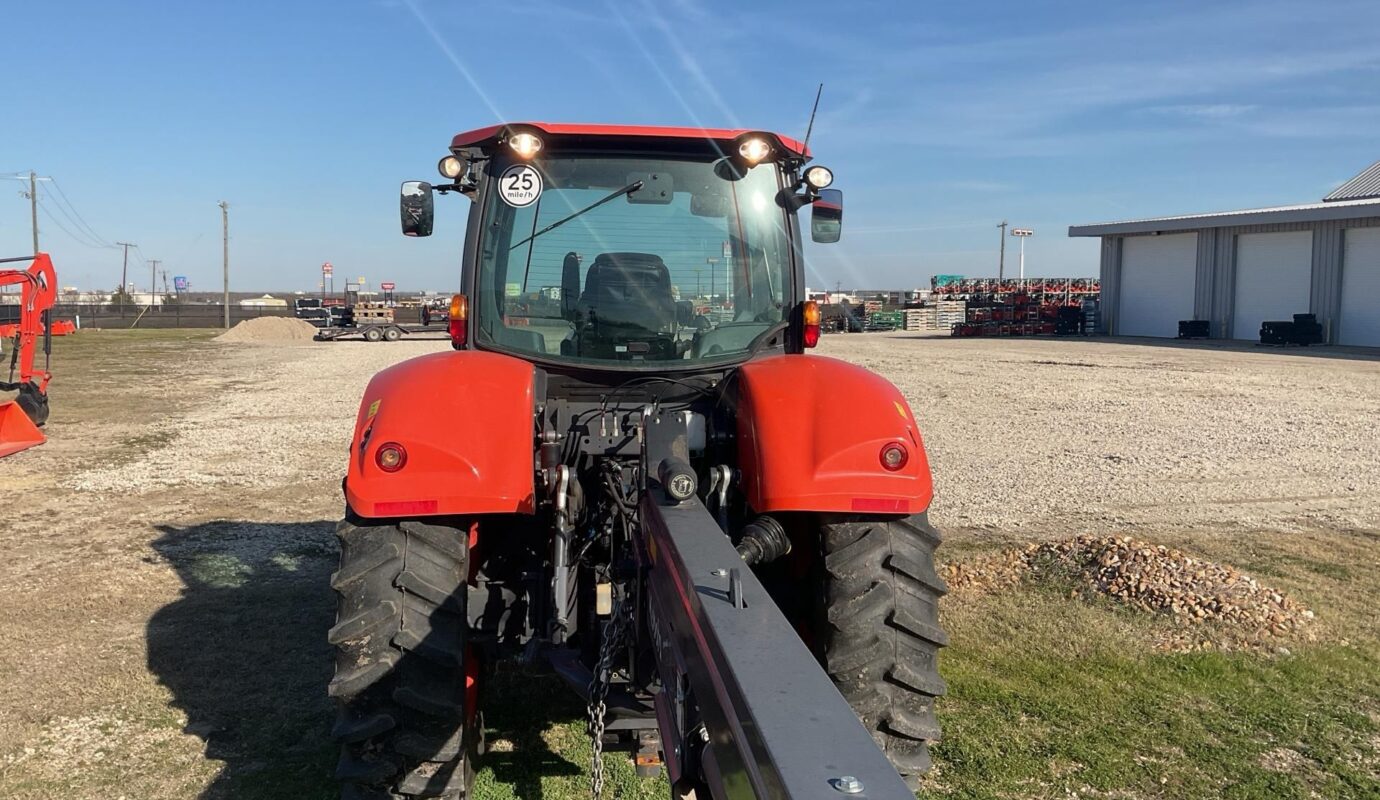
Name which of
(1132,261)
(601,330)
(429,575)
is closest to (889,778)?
(429,575)

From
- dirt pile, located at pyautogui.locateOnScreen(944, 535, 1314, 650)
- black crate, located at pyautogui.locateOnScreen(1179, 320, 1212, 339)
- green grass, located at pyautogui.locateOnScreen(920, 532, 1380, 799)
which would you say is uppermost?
black crate, located at pyautogui.locateOnScreen(1179, 320, 1212, 339)

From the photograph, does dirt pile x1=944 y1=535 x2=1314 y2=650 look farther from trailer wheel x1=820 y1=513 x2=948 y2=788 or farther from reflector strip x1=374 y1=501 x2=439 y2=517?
reflector strip x1=374 y1=501 x2=439 y2=517

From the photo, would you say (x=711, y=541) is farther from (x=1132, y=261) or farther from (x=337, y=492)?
(x=1132, y=261)

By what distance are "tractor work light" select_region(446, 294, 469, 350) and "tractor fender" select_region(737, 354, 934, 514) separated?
1.27 meters

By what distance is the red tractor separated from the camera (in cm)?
311

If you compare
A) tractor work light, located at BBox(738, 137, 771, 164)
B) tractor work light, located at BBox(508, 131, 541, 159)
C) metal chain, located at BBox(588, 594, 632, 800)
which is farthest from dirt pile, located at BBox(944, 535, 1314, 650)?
tractor work light, located at BBox(508, 131, 541, 159)

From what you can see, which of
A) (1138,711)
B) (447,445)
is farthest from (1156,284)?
(447,445)

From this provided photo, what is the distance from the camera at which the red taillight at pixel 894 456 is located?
131 inches

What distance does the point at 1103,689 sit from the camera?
464cm

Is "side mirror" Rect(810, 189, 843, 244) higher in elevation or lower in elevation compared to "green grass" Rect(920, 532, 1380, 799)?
higher

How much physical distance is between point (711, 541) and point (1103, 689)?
2.95m

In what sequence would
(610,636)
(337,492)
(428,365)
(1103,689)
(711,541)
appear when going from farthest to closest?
(337,492) < (1103,689) < (428,365) < (610,636) < (711,541)

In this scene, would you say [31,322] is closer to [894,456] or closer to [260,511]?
[260,511]

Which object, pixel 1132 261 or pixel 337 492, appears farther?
pixel 1132 261
